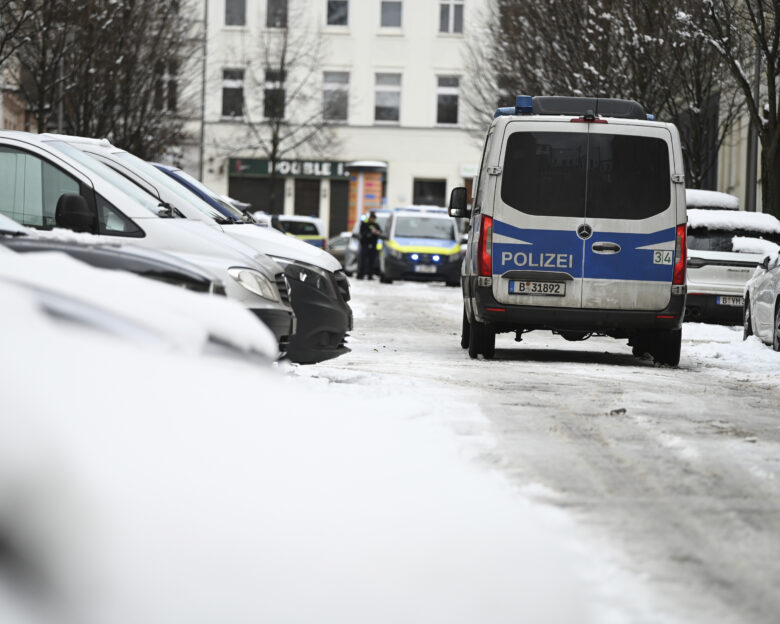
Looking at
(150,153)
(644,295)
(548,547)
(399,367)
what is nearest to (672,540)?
(548,547)

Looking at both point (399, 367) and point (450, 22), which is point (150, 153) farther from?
point (399, 367)

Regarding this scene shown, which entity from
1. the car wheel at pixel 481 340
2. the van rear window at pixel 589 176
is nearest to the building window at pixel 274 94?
the car wheel at pixel 481 340

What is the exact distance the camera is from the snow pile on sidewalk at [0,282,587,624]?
11.4 feet

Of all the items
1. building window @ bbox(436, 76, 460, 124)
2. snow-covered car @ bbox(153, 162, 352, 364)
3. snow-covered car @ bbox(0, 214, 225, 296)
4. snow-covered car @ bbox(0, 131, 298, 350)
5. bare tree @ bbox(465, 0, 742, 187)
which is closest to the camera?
snow-covered car @ bbox(0, 214, 225, 296)

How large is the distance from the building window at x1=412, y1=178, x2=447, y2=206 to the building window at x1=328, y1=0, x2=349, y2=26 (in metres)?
7.25

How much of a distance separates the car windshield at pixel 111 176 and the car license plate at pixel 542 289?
3.44 m

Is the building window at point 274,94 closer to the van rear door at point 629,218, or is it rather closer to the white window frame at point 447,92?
the white window frame at point 447,92

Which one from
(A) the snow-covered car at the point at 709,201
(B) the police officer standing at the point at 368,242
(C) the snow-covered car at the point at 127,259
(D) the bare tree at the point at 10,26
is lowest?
(B) the police officer standing at the point at 368,242

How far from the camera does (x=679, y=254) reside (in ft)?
44.6

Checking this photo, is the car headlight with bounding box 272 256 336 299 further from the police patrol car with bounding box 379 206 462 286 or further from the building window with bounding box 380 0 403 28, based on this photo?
the building window with bounding box 380 0 403 28

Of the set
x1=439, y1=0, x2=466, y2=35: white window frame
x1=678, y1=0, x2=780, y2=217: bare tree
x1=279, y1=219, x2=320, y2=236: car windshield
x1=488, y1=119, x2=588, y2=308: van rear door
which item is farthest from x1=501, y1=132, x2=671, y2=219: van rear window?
x1=439, y1=0, x2=466, y2=35: white window frame

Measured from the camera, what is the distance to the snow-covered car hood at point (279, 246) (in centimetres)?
1284

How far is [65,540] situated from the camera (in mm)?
3584

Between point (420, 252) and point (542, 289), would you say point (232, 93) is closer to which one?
point (420, 252)
